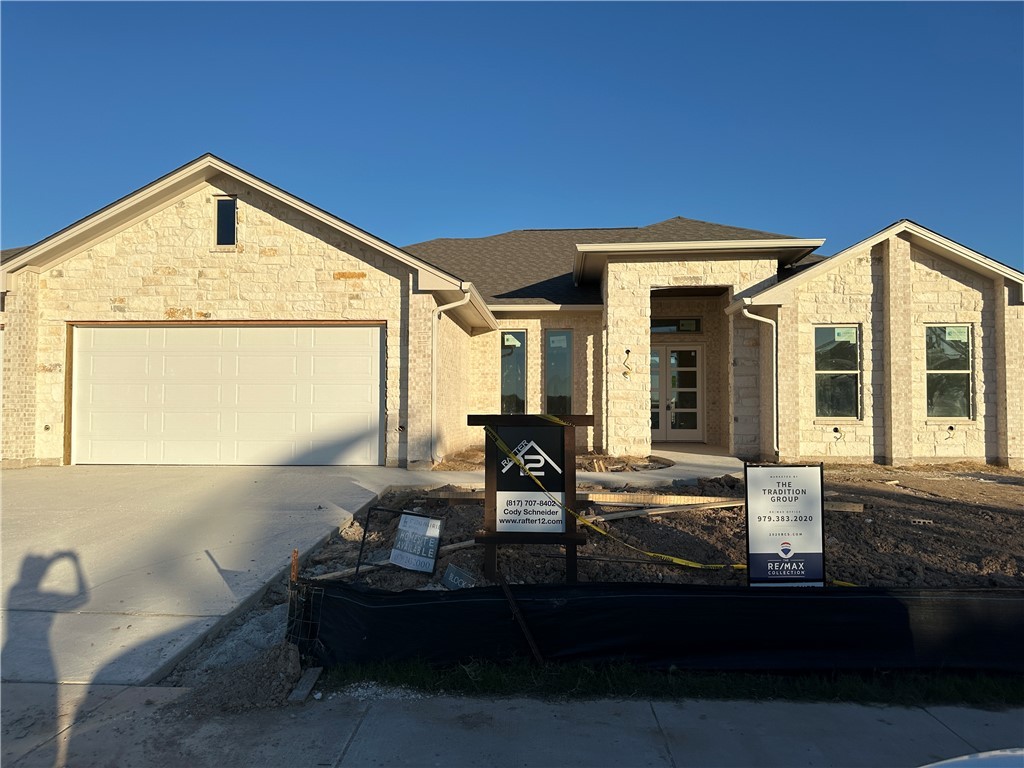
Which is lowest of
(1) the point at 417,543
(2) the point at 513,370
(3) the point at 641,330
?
(1) the point at 417,543

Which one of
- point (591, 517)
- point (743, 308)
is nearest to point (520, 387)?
point (743, 308)

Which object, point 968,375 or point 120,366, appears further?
point 968,375

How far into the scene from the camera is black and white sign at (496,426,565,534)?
16.3ft

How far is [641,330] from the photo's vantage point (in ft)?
43.4

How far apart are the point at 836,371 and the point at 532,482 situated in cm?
1017

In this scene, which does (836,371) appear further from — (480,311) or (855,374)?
(480,311)

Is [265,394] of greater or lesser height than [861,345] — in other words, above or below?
below

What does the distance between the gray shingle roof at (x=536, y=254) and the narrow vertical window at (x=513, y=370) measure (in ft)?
3.34

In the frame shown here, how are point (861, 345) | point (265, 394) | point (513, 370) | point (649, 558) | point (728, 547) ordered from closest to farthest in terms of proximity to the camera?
point (649, 558) → point (728, 547) → point (265, 394) → point (861, 345) → point (513, 370)

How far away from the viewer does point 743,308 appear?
41.3ft

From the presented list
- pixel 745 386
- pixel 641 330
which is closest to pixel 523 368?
pixel 641 330

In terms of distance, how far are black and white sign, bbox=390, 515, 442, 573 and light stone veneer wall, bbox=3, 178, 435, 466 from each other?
6.61 m

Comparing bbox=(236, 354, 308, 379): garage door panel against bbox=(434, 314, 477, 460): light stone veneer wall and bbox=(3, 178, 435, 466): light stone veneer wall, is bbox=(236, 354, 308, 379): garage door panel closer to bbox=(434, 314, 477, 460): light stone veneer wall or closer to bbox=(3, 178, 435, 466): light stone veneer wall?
bbox=(3, 178, 435, 466): light stone veneer wall

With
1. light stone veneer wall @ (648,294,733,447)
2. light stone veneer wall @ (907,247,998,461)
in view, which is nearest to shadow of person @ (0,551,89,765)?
light stone veneer wall @ (648,294,733,447)
